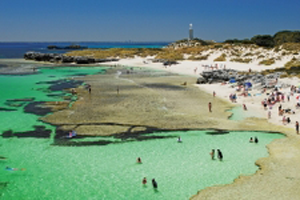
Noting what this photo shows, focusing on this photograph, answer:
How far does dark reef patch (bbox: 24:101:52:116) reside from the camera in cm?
3325

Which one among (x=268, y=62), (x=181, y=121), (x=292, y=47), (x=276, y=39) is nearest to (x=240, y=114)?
(x=181, y=121)

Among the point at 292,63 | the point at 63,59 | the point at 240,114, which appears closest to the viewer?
the point at 240,114

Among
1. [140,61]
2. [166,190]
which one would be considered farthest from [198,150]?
[140,61]

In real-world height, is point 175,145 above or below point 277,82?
below

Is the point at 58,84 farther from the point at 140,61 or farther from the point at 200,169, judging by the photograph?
the point at 140,61

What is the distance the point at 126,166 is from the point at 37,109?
19.4 m

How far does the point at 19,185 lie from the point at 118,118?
14236mm

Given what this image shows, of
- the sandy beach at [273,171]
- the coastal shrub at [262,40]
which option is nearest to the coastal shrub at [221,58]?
the coastal shrub at [262,40]

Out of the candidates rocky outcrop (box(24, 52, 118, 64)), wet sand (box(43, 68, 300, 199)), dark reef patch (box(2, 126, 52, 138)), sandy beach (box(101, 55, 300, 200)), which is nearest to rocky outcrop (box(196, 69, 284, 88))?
wet sand (box(43, 68, 300, 199))

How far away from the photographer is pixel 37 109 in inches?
1366

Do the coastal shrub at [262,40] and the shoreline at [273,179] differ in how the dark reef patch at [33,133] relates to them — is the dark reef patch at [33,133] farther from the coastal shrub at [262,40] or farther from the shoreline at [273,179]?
the coastal shrub at [262,40]

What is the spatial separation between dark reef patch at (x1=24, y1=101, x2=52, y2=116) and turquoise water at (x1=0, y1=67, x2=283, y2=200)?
6.33 m

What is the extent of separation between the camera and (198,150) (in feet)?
72.7

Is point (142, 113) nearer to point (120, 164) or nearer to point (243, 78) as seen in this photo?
point (120, 164)
